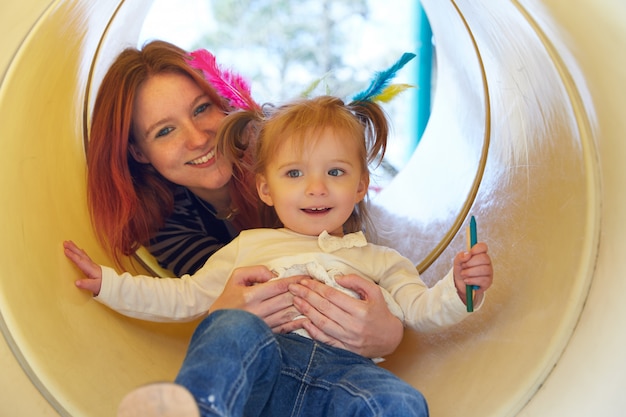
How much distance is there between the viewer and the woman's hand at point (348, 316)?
1650 millimetres

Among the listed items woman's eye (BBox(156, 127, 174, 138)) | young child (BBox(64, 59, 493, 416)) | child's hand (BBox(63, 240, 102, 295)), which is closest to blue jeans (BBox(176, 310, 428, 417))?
young child (BBox(64, 59, 493, 416))

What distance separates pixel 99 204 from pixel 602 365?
4.16 feet

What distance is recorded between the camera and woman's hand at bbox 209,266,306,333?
1.67m

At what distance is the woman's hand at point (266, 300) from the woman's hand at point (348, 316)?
22 mm

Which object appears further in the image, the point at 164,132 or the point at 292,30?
the point at 292,30

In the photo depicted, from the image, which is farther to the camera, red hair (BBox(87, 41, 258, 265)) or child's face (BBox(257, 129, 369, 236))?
red hair (BBox(87, 41, 258, 265))

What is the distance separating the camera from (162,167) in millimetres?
2158

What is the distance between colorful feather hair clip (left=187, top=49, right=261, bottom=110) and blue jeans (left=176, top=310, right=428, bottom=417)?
618 mm

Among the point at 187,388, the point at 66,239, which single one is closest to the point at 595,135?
the point at 187,388

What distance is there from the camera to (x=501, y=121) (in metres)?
2.14

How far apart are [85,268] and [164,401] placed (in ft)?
2.37

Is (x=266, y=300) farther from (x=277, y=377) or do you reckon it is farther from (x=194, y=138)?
(x=194, y=138)

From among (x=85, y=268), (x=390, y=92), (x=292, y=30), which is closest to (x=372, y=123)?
(x=390, y=92)

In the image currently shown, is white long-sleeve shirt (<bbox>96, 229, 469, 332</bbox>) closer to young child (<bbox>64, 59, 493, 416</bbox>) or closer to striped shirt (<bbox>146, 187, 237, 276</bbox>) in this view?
young child (<bbox>64, 59, 493, 416</bbox>)
